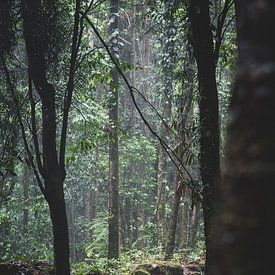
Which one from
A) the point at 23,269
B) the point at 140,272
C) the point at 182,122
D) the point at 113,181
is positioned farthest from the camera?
the point at 113,181

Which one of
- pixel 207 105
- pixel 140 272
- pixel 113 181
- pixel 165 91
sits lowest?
pixel 140 272

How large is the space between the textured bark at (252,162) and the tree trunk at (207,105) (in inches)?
113

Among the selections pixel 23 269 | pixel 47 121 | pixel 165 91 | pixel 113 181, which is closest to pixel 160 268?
pixel 113 181

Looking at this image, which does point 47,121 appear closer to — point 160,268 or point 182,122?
point 182,122

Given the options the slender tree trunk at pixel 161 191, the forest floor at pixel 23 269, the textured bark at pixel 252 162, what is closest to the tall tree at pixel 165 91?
the slender tree trunk at pixel 161 191

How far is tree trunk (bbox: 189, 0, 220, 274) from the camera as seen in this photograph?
347 centimetres

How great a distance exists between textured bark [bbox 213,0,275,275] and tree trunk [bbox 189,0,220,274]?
2.88 m

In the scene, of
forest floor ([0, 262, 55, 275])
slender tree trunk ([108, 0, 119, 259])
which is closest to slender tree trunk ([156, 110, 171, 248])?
slender tree trunk ([108, 0, 119, 259])

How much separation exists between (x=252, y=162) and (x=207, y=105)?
304 cm

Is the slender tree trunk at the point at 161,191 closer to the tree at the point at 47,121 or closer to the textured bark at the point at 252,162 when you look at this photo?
the tree at the point at 47,121

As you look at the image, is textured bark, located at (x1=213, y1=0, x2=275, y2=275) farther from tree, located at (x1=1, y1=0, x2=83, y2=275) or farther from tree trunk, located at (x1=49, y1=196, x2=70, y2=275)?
tree trunk, located at (x1=49, y1=196, x2=70, y2=275)

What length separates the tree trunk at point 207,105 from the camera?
3.47 meters

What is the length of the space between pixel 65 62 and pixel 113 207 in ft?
18.6

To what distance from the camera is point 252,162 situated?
576mm
